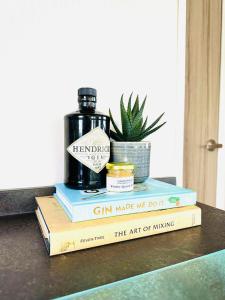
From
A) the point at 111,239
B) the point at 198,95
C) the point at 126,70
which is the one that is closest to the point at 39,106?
the point at 126,70

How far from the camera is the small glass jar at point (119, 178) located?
0.53m

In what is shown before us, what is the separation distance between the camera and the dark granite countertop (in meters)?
0.31

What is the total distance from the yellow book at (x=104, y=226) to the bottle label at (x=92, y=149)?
0.43ft

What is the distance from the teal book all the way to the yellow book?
13mm

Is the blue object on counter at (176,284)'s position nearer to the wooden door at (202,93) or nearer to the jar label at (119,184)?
the jar label at (119,184)

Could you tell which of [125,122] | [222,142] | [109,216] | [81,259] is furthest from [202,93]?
[81,259]

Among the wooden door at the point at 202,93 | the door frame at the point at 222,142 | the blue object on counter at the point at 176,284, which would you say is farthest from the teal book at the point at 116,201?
the door frame at the point at 222,142

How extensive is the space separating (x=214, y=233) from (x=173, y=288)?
0.19 m

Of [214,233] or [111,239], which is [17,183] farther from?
[214,233]

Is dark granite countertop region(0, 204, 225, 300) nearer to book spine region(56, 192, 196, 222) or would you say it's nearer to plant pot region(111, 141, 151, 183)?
book spine region(56, 192, 196, 222)

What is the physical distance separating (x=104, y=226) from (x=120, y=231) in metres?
0.04

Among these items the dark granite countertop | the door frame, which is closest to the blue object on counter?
the dark granite countertop

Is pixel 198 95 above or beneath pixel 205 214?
above

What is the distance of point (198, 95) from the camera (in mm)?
1004
